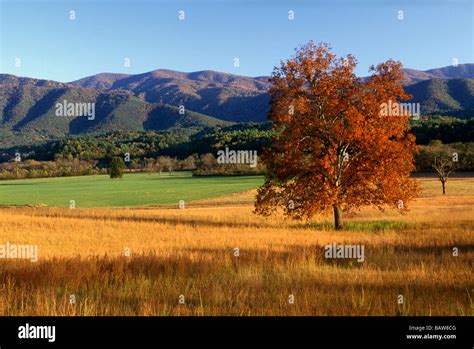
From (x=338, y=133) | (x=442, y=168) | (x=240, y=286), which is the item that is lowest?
(x=442, y=168)

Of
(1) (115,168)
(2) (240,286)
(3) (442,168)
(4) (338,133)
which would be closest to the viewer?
(2) (240,286)

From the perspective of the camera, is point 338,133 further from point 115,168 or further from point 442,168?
point 115,168

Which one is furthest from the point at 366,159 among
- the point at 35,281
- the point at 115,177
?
the point at 115,177

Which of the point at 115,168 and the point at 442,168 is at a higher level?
the point at 115,168

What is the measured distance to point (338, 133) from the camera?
25.5 meters

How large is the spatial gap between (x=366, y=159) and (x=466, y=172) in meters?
98.4

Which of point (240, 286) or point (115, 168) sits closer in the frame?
point (240, 286)

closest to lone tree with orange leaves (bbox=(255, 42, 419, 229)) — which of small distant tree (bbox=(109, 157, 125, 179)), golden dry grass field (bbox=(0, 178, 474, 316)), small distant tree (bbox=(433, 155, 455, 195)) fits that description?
golden dry grass field (bbox=(0, 178, 474, 316))

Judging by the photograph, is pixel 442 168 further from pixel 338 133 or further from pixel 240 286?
pixel 240 286

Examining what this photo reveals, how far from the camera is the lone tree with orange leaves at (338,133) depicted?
1012 inches

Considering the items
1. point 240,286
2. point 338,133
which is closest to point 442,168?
point 338,133

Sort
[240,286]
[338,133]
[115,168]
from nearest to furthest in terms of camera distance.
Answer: [240,286] → [338,133] → [115,168]

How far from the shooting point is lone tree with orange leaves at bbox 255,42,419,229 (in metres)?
25.7
